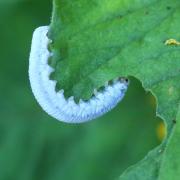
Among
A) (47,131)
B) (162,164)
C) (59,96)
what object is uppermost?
(59,96)

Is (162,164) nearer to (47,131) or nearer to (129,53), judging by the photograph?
(129,53)

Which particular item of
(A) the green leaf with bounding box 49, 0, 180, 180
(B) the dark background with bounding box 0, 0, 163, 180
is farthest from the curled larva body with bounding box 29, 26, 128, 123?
(B) the dark background with bounding box 0, 0, 163, 180

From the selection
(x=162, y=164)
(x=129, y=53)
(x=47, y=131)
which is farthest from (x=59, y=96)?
(x=47, y=131)

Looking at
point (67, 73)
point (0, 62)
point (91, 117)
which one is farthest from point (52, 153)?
point (67, 73)

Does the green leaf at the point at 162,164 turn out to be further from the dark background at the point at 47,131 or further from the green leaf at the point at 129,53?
the dark background at the point at 47,131

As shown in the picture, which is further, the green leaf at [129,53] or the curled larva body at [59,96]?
the curled larva body at [59,96]

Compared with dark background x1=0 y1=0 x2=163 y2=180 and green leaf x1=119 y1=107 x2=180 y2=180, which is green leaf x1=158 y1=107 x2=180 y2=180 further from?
Answer: dark background x1=0 y1=0 x2=163 y2=180

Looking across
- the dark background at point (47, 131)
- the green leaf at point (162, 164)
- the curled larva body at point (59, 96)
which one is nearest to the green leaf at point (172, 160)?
the green leaf at point (162, 164)
